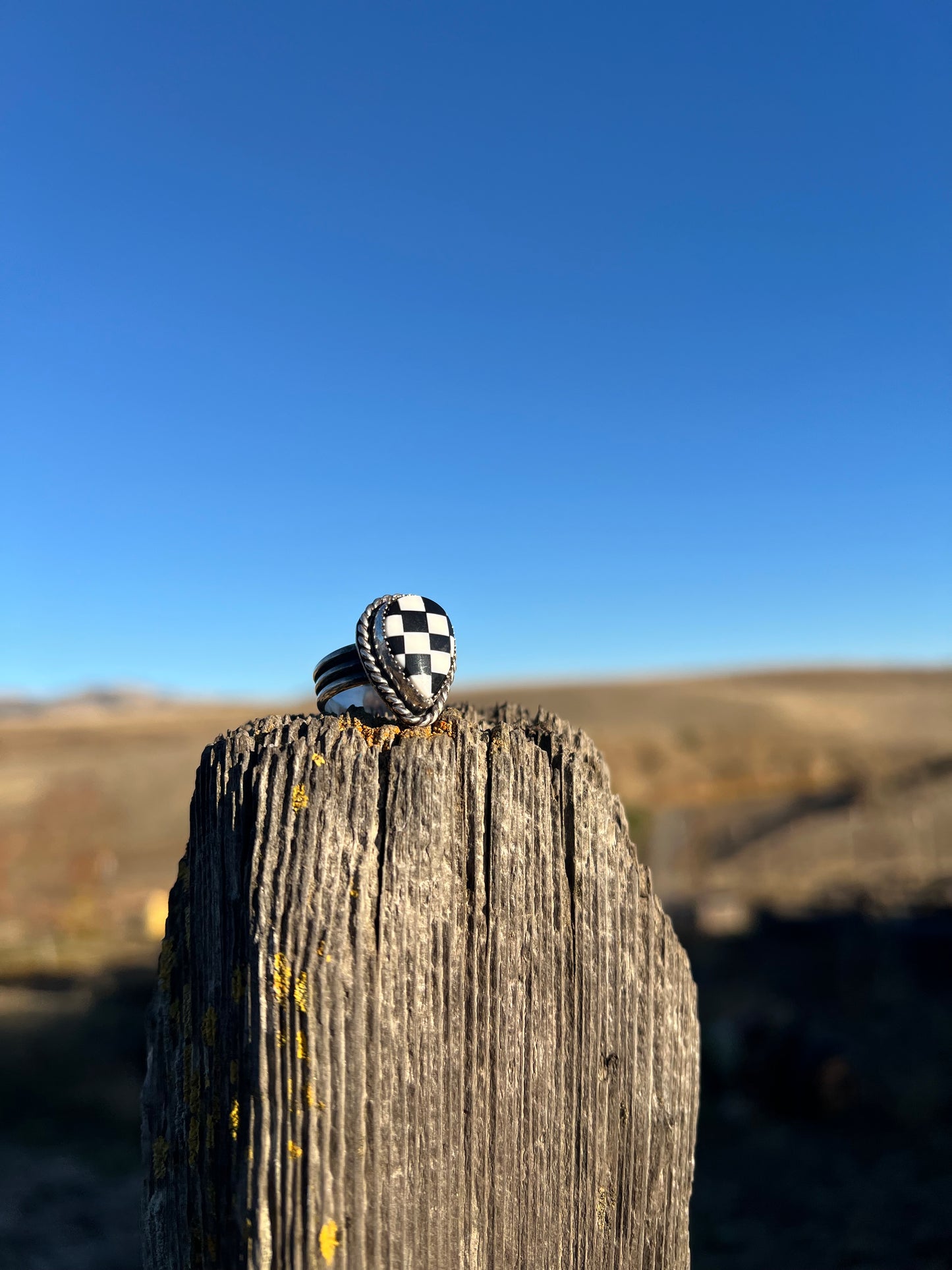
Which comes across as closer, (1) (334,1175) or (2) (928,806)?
(1) (334,1175)

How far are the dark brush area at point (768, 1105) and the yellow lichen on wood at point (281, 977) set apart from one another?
6021mm

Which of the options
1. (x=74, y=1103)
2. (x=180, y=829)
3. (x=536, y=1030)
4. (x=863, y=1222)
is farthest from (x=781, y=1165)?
(x=180, y=829)

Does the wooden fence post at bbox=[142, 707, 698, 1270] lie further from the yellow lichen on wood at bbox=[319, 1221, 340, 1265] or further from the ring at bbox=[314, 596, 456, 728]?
the ring at bbox=[314, 596, 456, 728]

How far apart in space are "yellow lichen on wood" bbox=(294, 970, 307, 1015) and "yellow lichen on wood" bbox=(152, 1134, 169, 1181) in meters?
0.53

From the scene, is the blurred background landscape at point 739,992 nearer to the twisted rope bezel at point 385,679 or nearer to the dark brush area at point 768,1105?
the dark brush area at point 768,1105

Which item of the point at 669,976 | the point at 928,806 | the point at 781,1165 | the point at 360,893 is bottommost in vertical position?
the point at 781,1165

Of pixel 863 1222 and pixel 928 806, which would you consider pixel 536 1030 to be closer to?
pixel 863 1222

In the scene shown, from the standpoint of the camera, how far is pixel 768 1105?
326 inches

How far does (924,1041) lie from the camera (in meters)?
9.05

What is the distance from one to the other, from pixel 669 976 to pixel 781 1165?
677 cm

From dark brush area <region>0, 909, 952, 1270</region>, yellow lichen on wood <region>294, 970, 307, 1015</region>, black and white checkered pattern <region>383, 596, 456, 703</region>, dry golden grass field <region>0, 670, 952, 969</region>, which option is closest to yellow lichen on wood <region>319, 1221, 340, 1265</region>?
yellow lichen on wood <region>294, 970, 307, 1015</region>

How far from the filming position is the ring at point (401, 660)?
2.22m

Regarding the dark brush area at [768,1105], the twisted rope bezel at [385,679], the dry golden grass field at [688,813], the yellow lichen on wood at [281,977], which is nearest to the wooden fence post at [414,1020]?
the yellow lichen on wood at [281,977]

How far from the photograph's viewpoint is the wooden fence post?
1.59 meters
